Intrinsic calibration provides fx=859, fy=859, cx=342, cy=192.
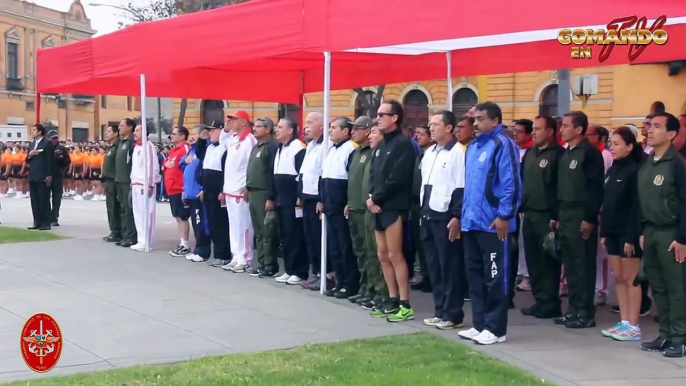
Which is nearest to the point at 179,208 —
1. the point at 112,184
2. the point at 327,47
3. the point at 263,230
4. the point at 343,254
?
the point at 112,184

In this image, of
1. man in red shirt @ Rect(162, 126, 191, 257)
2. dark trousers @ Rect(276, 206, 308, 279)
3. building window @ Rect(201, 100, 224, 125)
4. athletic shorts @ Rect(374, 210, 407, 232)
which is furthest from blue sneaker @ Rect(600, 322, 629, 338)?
building window @ Rect(201, 100, 224, 125)

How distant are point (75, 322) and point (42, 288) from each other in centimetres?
218

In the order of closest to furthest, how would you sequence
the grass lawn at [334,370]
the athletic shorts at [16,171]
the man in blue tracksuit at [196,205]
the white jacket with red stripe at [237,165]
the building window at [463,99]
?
1. the grass lawn at [334,370]
2. the white jacket with red stripe at [237,165]
3. the man in blue tracksuit at [196,205]
4. the athletic shorts at [16,171]
5. the building window at [463,99]

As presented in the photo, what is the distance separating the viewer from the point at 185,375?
6.20m

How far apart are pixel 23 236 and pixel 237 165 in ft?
19.8

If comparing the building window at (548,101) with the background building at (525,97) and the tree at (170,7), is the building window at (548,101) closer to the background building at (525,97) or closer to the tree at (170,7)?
the background building at (525,97)

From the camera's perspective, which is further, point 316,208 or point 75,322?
point 316,208

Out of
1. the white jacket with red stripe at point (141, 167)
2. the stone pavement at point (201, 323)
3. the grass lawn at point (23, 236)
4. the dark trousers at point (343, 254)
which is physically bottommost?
the stone pavement at point (201, 323)

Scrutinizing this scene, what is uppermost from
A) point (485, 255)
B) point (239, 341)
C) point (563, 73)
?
point (563, 73)

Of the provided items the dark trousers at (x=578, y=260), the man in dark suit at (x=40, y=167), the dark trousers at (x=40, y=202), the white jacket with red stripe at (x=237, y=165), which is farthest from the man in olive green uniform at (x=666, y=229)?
the dark trousers at (x=40, y=202)

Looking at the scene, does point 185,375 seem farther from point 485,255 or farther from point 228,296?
point 228,296

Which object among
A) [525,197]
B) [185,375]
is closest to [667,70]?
[525,197]

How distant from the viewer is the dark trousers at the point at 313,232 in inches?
396

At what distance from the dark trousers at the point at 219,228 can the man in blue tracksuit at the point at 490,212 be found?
5.25m
